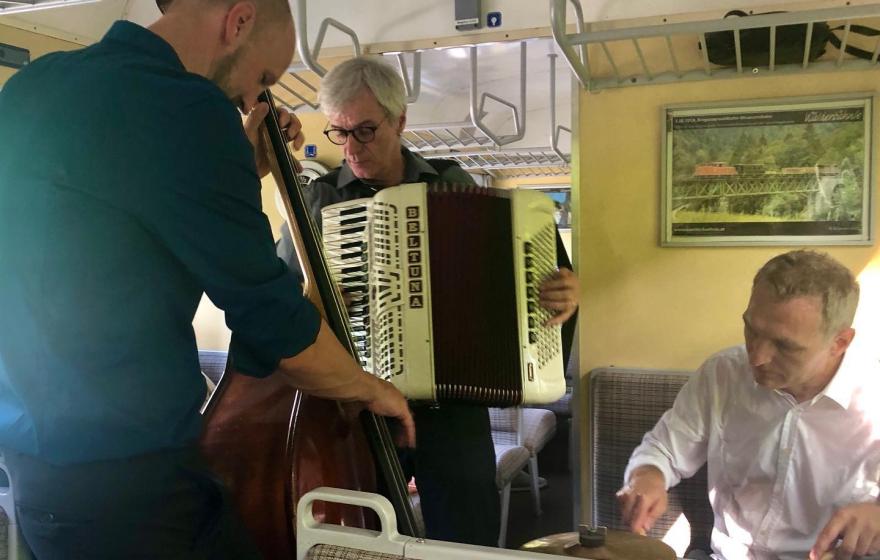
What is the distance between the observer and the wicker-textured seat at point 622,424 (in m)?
1.84

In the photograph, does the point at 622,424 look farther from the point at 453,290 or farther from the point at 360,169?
the point at 360,169

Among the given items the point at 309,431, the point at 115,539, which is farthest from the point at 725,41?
the point at 115,539

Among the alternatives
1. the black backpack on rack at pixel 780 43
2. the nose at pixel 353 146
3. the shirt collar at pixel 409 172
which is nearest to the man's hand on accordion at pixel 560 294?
the shirt collar at pixel 409 172

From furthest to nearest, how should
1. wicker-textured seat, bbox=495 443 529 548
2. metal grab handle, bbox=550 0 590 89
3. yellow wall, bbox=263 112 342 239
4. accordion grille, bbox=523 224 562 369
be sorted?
yellow wall, bbox=263 112 342 239 < wicker-textured seat, bbox=495 443 529 548 < accordion grille, bbox=523 224 562 369 < metal grab handle, bbox=550 0 590 89

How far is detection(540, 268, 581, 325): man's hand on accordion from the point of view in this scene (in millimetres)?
1412

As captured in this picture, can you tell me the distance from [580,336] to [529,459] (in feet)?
3.93

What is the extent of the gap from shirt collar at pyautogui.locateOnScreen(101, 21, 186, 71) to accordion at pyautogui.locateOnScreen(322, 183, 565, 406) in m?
0.56

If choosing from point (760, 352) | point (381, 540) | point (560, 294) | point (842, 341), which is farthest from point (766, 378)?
point (381, 540)

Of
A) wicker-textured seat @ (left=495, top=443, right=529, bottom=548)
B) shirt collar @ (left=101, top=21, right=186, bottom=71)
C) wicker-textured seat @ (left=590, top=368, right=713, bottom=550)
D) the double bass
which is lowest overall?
wicker-textured seat @ (left=495, top=443, right=529, bottom=548)

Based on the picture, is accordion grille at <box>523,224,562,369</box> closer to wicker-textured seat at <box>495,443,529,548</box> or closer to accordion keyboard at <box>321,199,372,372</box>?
accordion keyboard at <box>321,199,372,372</box>

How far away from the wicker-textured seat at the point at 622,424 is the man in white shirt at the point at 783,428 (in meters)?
0.27

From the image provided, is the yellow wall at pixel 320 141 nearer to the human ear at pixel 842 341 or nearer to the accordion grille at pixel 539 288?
the accordion grille at pixel 539 288

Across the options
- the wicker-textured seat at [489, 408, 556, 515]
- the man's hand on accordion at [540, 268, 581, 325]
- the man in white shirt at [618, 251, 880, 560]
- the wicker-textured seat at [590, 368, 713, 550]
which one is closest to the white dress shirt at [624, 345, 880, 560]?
the man in white shirt at [618, 251, 880, 560]

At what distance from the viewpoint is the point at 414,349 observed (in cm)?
142
